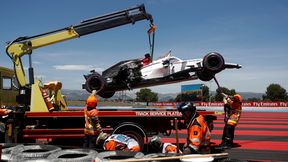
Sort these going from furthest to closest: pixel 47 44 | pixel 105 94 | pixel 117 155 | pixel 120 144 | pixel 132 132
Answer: pixel 105 94 → pixel 47 44 → pixel 132 132 → pixel 120 144 → pixel 117 155

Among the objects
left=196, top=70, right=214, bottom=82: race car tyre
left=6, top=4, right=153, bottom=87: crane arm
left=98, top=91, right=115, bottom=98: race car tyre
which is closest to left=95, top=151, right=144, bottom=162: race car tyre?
left=6, top=4, right=153, bottom=87: crane arm

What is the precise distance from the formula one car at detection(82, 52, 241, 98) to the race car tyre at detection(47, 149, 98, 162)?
23.4 feet

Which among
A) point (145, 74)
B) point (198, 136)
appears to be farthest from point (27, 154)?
point (145, 74)

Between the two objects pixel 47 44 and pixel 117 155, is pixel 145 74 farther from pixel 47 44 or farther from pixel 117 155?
pixel 117 155

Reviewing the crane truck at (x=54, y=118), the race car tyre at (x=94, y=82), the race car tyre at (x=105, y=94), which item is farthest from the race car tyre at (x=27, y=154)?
the race car tyre at (x=105, y=94)

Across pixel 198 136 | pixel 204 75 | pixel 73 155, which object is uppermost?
pixel 204 75

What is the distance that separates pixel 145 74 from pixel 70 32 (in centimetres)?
342

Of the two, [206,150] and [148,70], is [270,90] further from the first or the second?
[206,150]

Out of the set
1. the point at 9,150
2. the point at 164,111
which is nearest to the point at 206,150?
the point at 9,150

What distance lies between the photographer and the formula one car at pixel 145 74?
12.8 meters

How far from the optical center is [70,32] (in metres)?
11.5

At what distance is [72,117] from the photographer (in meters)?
9.53

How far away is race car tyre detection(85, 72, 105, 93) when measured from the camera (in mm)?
12953

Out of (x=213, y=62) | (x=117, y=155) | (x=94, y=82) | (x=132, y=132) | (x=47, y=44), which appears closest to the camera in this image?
(x=117, y=155)
